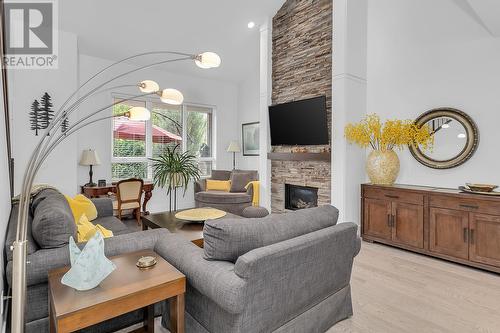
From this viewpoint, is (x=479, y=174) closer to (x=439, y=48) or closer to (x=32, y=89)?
(x=439, y=48)

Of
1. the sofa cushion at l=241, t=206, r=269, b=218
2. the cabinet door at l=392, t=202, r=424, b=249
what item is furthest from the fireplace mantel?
the cabinet door at l=392, t=202, r=424, b=249

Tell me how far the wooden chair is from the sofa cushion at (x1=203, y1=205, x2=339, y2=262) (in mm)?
3430

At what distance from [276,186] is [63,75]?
12.8 feet

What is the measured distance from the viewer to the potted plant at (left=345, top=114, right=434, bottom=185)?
3.58m

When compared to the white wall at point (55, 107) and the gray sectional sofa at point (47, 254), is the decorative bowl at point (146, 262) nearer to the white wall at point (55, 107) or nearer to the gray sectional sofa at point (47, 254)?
the gray sectional sofa at point (47, 254)

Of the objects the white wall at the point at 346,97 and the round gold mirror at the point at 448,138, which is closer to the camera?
the round gold mirror at the point at 448,138

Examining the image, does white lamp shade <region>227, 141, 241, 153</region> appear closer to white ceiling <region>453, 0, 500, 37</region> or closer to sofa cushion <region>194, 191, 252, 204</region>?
sofa cushion <region>194, 191, 252, 204</region>

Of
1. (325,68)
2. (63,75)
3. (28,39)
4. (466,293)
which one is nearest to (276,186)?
(325,68)

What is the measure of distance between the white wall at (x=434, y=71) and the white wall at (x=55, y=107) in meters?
4.66

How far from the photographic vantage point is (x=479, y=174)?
3.37 meters

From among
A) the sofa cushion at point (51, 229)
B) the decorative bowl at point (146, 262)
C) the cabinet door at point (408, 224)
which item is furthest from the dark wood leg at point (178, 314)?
the cabinet door at point (408, 224)

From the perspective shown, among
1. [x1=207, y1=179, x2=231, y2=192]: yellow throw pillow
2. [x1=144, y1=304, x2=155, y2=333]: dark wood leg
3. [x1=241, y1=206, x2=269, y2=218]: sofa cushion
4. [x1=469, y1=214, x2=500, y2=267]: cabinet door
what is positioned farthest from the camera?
[x1=207, y1=179, x2=231, y2=192]: yellow throw pillow

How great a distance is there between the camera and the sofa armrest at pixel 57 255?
161cm

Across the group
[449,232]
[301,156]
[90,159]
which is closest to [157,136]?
[90,159]
